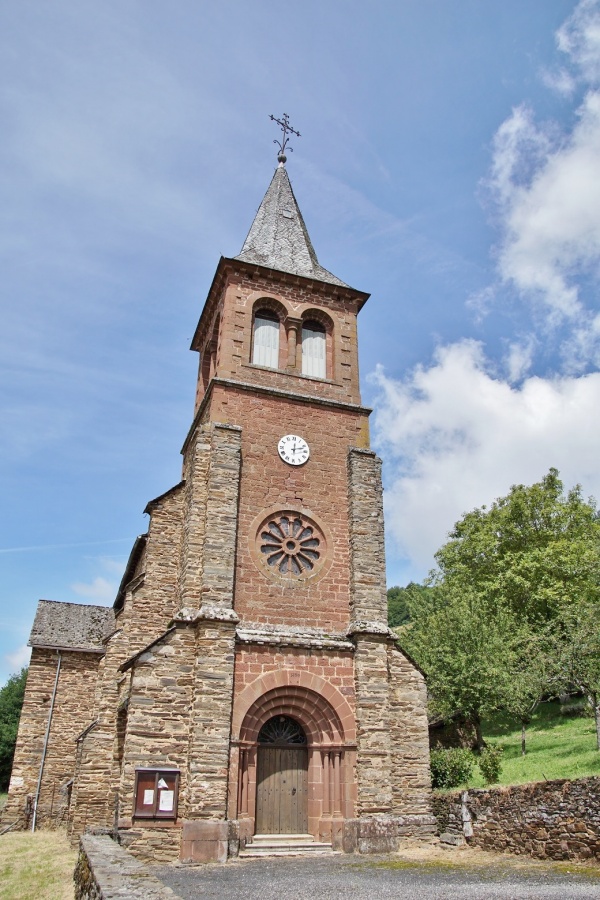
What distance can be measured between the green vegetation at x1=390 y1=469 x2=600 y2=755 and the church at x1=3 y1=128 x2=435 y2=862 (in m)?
6.92

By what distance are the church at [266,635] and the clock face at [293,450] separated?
1.7 inches

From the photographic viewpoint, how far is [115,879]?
6684mm

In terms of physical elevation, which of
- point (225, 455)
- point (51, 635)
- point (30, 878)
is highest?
point (225, 455)

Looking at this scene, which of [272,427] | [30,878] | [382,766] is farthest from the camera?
[272,427]

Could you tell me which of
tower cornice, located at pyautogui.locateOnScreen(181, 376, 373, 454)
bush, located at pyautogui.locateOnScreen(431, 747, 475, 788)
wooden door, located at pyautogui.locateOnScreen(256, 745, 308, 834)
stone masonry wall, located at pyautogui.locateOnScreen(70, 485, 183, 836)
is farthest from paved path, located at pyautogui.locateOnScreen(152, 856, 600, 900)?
tower cornice, located at pyautogui.locateOnScreen(181, 376, 373, 454)

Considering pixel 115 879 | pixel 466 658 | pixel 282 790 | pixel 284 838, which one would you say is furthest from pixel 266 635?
pixel 466 658

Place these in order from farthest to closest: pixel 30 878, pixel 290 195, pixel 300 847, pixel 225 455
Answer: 1. pixel 290 195
2. pixel 225 455
3. pixel 300 847
4. pixel 30 878

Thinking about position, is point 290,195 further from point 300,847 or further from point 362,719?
point 300,847

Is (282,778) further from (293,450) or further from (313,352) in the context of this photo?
(313,352)

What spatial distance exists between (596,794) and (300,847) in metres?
6.44

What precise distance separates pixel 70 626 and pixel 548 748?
1891cm

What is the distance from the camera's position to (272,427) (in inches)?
711

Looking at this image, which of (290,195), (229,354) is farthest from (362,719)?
(290,195)

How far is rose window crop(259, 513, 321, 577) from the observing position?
16.4 metres
